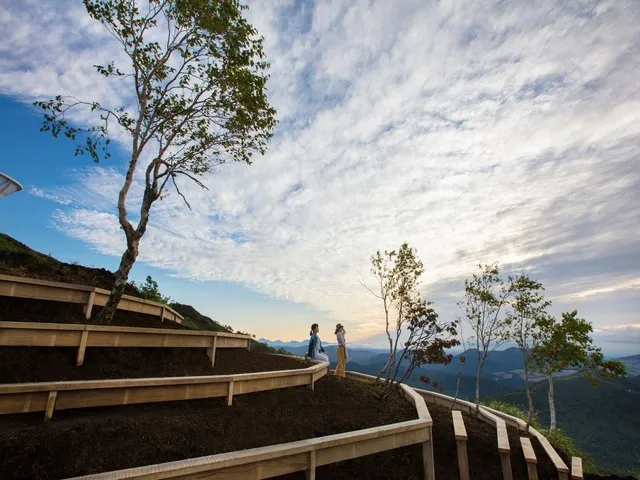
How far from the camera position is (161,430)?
5461 mm

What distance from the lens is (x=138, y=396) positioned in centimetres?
613

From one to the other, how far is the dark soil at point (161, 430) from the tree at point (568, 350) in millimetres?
13429

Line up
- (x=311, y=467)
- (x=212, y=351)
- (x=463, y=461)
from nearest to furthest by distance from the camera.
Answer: (x=311, y=467)
(x=463, y=461)
(x=212, y=351)

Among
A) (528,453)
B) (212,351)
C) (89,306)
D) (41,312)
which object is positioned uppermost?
(89,306)

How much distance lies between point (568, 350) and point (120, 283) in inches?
777

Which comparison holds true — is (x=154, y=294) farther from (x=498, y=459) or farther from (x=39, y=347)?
(x=498, y=459)

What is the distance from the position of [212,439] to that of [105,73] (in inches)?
437

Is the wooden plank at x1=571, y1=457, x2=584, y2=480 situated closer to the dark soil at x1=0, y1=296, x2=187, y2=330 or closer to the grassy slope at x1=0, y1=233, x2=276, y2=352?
the dark soil at x1=0, y1=296, x2=187, y2=330

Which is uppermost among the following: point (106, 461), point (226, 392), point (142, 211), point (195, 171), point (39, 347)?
point (195, 171)

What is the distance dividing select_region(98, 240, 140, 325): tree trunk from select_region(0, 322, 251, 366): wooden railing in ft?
5.93

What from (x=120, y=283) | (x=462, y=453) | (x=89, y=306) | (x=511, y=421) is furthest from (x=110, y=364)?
(x=511, y=421)

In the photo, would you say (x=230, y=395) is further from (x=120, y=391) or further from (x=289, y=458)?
(x=289, y=458)

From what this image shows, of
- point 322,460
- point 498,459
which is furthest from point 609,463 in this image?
point 322,460

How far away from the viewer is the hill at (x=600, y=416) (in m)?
105
